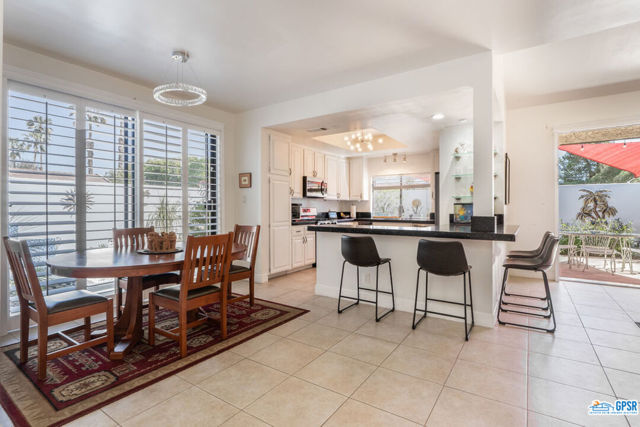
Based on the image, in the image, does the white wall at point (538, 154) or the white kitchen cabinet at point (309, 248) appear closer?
the white wall at point (538, 154)

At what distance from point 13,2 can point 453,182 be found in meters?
4.60

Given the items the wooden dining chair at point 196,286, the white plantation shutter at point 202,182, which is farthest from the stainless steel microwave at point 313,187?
the wooden dining chair at point 196,286

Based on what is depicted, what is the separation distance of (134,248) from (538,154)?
5625 mm

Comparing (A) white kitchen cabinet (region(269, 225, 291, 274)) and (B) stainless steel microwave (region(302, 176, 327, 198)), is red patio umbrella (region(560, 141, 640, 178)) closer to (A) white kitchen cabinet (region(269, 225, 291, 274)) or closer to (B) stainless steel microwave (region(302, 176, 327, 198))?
(B) stainless steel microwave (region(302, 176, 327, 198))

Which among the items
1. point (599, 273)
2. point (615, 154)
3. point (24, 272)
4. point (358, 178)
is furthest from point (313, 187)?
point (615, 154)

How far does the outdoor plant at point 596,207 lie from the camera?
6.37 meters

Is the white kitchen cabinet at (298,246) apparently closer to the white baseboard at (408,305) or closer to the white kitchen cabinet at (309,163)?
the white kitchen cabinet at (309,163)

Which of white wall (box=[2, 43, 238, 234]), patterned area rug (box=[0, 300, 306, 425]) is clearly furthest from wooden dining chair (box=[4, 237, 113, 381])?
white wall (box=[2, 43, 238, 234])

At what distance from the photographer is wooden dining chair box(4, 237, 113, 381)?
216 centimetres

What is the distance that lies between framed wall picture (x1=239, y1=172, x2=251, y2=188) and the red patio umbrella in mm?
6018

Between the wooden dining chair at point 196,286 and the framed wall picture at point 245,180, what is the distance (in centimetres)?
226

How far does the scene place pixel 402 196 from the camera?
737cm

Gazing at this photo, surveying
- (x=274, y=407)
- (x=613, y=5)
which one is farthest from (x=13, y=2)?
(x=613, y=5)

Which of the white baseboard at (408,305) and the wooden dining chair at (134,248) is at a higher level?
the wooden dining chair at (134,248)
